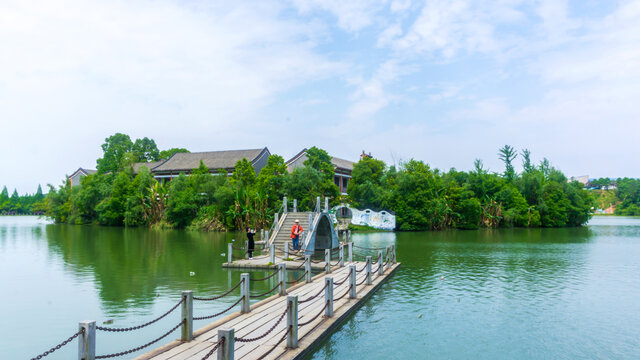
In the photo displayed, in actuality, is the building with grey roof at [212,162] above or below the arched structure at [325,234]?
above

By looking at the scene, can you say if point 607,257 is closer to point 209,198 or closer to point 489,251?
point 489,251

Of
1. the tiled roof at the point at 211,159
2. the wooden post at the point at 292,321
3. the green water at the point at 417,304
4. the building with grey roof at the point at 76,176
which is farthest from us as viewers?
the building with grey roof at the point at 76,176

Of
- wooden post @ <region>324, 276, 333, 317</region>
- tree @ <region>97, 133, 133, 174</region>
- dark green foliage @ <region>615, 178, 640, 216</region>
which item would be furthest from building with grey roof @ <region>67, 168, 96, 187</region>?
dark green foliage @ <region>615, 178, 640, 216</region>

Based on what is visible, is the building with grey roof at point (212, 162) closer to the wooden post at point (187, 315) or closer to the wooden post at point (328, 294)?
the wooden post at point (328, 294)

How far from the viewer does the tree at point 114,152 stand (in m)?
70.2

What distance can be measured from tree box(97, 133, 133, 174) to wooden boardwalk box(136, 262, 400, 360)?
62.3 m

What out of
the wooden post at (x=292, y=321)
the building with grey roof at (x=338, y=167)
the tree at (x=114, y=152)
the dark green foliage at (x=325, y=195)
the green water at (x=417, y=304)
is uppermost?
the tree at (x=114, y=152)

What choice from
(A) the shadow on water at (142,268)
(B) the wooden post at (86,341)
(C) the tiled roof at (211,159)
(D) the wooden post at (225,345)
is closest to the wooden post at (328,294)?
(D) the wooden post at (225,345)

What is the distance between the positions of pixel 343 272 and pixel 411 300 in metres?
4.23

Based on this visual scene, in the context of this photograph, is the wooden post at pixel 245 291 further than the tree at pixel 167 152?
No

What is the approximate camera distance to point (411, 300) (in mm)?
14258

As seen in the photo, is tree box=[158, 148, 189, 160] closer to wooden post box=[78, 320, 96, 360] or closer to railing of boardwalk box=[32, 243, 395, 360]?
railing of boardwalk box=[32, 243, 395, 360]

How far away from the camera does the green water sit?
9953 millimetres

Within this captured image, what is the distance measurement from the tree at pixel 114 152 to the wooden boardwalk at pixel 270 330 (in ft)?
204
